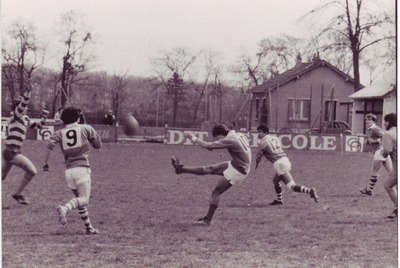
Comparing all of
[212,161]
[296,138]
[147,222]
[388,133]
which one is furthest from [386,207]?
[296,138]

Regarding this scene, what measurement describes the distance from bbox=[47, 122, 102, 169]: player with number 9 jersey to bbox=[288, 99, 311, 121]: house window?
1407cm

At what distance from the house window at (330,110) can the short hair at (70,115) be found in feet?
47.6

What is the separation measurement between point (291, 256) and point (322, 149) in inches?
589

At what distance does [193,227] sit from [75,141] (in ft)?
7.67

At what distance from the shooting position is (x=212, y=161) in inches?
672

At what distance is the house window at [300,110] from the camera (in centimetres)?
2025

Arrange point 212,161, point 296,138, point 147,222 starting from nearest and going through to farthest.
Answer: point 147,222
point 212,161
point 296,138

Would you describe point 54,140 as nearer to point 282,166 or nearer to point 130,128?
point 130,128

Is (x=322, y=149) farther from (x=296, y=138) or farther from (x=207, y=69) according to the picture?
(x=207, y=69)

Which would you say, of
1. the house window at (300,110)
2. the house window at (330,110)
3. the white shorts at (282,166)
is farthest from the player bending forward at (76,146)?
the house window at (330,110)

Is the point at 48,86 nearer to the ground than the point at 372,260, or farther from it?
farther from it

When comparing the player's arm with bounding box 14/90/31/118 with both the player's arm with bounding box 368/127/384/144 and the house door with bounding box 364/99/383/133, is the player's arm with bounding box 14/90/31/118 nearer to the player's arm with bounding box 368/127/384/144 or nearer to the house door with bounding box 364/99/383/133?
the player's arm with bounding box 368/127/384/144

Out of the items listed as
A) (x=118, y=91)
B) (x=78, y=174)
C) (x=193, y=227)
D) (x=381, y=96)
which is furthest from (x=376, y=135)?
(x=118, y=91)

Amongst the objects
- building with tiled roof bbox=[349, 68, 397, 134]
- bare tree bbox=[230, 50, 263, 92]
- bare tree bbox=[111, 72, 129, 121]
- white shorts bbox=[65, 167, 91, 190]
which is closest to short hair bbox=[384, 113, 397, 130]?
building with tiled roof bbox=[349, 68, 397, 134]
